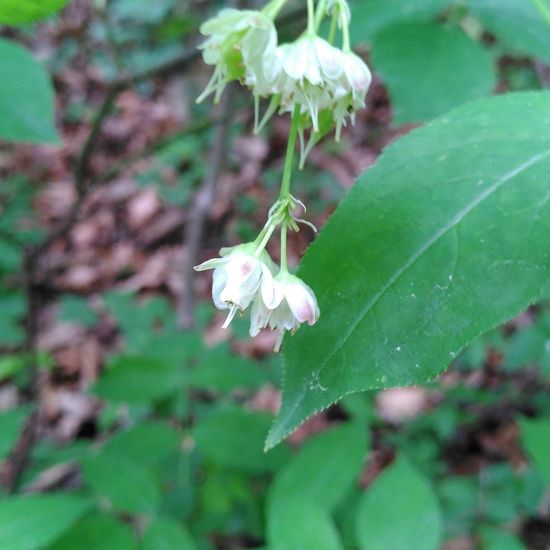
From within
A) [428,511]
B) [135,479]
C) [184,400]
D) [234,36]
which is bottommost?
[184,400]

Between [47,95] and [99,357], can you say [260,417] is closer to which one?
[47,95]

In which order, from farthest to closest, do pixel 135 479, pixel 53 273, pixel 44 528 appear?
1. pixel 53 273
2. pixel 135 479
3. pixel 44 528

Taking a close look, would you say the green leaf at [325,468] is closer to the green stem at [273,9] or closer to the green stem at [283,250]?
the green stem at [283,250]

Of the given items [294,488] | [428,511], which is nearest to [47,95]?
[294,488]

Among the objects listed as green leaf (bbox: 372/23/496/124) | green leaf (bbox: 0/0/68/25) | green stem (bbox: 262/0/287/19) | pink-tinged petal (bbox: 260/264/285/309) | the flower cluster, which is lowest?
green leaf (bbox: 372/23/496/124)

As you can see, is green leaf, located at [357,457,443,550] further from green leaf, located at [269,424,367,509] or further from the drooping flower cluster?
the drooping flower cluster

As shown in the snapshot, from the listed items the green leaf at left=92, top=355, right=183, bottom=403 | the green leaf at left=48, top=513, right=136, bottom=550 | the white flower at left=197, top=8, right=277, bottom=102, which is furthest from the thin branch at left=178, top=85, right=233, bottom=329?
the white flower at left=197, top=8, right=277, bottom=102
